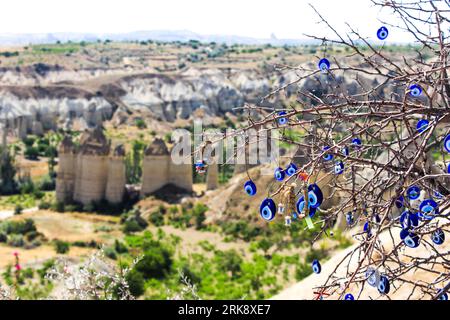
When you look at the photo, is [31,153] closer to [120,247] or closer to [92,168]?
[92,168]

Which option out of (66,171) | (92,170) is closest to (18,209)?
(66,171)

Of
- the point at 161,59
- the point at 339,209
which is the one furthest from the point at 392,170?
the point at 161,59

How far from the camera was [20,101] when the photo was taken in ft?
165

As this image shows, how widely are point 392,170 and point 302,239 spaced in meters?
19.3

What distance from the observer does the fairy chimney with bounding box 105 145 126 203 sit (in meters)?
27.6

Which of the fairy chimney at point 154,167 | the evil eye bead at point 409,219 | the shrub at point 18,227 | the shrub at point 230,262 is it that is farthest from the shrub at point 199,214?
the evil eye bead at point 409,219

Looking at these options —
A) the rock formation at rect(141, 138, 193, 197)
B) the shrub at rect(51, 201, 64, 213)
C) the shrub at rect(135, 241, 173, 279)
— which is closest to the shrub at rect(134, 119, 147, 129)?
the rock formation at rect(141, 138, 193, 197)

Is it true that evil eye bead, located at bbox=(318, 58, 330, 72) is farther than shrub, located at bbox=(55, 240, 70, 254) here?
No

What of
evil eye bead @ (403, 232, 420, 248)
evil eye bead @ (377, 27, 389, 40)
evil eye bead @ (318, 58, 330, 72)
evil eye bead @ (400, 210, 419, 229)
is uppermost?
evil eye bead @ (377, 27, 389, 40)

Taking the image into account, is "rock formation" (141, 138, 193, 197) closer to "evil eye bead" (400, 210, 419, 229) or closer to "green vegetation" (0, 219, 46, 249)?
"green vegetation" (0, 219, 46, 249)

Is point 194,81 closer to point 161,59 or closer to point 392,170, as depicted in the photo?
point 161,59

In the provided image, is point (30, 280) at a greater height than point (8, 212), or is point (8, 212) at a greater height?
point (30, 280)

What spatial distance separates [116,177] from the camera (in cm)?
2806

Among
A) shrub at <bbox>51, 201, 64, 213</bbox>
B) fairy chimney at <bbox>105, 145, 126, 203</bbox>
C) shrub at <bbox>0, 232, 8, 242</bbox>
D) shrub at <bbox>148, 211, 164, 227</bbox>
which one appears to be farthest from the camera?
shrub at <bbox>51, 201, 64, 213</bbox>
